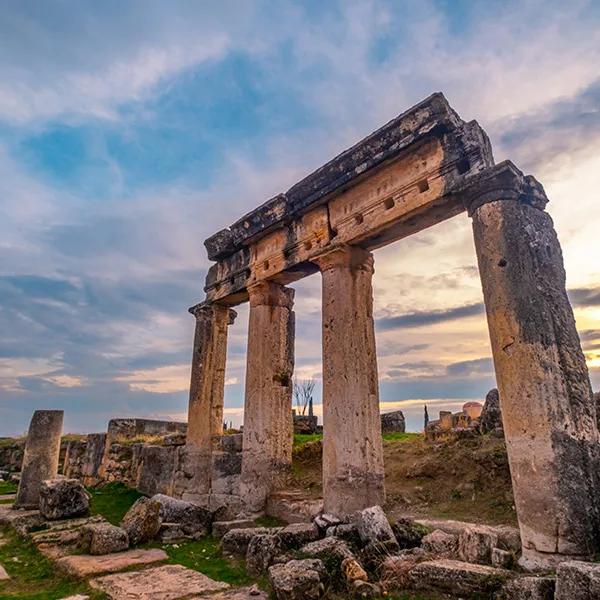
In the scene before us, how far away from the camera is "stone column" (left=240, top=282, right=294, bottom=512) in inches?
308

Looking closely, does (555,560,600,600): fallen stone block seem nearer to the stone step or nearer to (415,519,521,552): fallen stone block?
the stone step

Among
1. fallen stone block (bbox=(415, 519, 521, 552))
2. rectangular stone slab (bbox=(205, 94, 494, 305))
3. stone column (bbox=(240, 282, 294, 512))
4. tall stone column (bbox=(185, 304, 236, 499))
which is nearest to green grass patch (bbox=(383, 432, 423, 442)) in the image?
stone column (bbox=(240, 282, 294, 512))

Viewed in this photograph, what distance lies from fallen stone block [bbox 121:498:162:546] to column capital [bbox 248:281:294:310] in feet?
12.5

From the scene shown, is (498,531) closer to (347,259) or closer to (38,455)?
(347,259)

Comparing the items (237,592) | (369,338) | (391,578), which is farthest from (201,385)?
(391,578)

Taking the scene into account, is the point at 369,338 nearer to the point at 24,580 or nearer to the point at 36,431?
the point at 24,580

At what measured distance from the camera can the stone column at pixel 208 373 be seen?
9.33m

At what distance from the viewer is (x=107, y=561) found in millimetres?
5473

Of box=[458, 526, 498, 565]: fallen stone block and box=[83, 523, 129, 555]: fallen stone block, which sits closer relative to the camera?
box=[458, 526, 498, 565]: fallen stone block

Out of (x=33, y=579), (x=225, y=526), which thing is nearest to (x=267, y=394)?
(x=225, y=526)

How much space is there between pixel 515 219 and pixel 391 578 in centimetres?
382

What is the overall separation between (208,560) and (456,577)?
3.17 meters

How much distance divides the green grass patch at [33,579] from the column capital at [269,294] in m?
5.03

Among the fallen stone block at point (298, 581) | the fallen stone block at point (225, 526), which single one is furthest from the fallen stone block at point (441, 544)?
the fallen stone block at point (225, 526)
